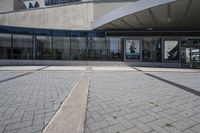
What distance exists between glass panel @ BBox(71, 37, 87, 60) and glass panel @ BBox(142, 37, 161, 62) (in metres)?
7.01

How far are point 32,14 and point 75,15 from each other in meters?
7.63

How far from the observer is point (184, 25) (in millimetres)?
23922

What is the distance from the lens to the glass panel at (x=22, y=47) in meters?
26.4

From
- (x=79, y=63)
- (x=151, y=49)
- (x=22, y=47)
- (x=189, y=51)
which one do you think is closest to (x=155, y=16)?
(x=151, y=49)

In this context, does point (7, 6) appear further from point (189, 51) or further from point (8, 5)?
point (189, 51)

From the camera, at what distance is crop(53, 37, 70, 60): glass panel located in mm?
27203

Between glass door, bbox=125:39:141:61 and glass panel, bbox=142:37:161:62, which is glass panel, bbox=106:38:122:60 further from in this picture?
glass panel, bbox=142:37:161:62

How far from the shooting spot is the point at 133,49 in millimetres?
26078

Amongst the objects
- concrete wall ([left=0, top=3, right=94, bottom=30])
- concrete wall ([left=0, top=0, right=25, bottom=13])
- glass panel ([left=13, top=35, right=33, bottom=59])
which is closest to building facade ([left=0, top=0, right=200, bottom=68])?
glass panel ([left=13, top=35, right=33, bottom=59])

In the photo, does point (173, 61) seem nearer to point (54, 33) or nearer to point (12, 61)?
point (54, 33)

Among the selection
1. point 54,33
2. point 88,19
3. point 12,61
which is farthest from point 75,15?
point 12,61

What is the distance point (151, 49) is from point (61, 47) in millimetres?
10752

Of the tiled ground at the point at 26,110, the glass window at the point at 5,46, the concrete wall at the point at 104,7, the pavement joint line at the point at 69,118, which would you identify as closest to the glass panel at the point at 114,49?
the concrete wall at the point at 104,7

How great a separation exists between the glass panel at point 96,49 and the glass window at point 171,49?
7.30 m
